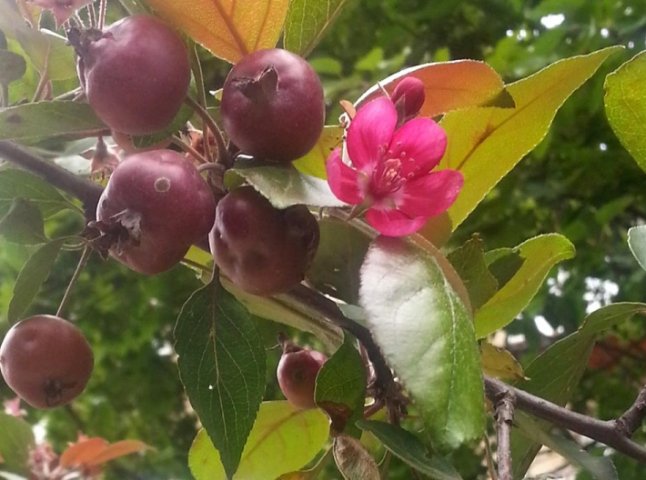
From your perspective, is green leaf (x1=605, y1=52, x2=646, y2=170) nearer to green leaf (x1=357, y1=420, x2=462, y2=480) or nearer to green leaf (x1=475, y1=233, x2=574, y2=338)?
green leaf (x1=475, y1=233, x2=574, y2=338)

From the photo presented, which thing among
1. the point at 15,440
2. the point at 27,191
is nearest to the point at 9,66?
the point at 27,191

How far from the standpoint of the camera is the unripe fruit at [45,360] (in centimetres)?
38

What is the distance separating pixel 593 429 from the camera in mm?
397

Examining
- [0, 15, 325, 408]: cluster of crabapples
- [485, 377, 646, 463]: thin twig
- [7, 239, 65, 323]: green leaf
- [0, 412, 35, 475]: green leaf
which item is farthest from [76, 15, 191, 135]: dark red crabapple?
[0, 412, 35, 475]: green leaf

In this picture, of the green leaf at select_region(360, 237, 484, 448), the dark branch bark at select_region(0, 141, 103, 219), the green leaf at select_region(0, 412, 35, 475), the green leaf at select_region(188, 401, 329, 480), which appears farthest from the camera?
the green leaf at select_region(0, 412, 35, 475)

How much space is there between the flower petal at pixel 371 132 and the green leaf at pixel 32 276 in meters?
0.15

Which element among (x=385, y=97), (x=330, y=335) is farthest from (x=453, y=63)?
(x=330, y=335)

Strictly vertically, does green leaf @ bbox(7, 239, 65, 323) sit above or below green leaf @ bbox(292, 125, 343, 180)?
below

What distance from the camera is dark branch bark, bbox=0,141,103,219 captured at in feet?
1.21

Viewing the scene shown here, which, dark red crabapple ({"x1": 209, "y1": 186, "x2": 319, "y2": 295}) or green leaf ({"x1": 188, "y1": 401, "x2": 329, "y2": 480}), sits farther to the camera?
green leaf ({"x1": 188, "y1": 401, "x2": 329, "y2": 480})

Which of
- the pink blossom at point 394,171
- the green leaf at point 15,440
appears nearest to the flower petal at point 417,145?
the pink blossom at point 394,171

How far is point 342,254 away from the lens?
1.14ft

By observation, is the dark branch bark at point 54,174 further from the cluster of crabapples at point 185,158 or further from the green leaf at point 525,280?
the green leaf at point 525,280

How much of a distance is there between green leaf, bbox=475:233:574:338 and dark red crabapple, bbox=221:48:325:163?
6.7 inches
